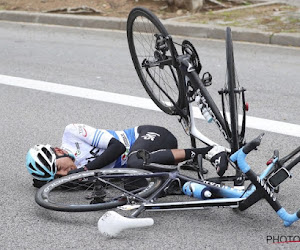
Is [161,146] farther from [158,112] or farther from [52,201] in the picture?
[158,112]

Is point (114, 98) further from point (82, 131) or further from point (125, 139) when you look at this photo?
point (82, 131)

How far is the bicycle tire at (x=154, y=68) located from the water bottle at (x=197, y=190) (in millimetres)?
874

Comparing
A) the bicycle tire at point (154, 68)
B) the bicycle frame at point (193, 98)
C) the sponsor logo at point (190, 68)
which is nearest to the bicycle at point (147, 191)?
the bicycle frame at point (193, 98)

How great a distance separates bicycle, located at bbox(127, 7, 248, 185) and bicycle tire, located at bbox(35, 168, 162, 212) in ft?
2.03

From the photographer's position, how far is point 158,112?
6.81m

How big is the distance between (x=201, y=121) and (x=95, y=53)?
3.25 metres

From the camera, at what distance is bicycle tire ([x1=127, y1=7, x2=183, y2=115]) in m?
5.13

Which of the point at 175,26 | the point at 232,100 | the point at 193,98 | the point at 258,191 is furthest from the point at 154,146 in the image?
the point at 175,26

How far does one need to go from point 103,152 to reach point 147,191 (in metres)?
0.67

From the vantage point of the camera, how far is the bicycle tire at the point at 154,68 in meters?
5.13

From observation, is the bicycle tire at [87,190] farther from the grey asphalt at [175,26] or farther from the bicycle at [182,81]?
the grey asphalt at [175,26]

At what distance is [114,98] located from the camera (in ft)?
23.9

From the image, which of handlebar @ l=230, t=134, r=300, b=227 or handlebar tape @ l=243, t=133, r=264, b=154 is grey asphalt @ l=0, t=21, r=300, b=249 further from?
handlebar tape @ l=243, t=133, r=264, b=154

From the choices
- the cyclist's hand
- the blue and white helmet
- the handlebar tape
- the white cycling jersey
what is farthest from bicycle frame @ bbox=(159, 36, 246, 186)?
the cyclist's hand
